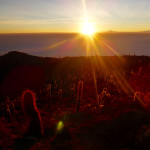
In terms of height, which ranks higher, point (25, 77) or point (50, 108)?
point (25, 77)

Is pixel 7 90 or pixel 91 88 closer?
pixel 91 88

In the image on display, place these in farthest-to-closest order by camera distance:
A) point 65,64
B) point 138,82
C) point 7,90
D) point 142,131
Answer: point 65,64 < point 7,90 < point 138,82 < point 142,131

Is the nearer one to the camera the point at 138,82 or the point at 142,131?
the point at 142,131

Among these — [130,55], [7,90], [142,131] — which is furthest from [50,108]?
[130,55]

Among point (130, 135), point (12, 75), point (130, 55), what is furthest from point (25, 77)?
point (130, 135)

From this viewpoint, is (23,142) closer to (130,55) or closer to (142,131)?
(142,131)

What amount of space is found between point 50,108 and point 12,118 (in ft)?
→ 3.60

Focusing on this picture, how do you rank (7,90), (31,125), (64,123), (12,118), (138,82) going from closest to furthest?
(31,125) < (64,123) < (12,118) < (138,82) < (7,90)

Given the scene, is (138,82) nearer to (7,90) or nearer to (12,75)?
(7,90)

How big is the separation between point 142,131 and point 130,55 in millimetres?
13426

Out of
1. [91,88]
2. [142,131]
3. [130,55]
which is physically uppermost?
[130,55]

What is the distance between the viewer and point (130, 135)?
3.84 meters

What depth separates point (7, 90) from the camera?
557 inches

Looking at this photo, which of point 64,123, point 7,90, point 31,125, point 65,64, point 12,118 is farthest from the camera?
point 65,64
